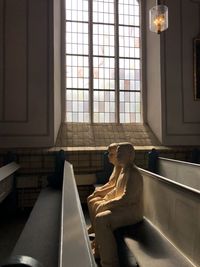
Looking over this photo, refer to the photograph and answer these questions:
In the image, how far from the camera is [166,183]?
2.36 meters

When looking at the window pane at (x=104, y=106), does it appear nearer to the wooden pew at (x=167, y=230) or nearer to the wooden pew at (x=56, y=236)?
the wooden pew at (x=56, y=236)

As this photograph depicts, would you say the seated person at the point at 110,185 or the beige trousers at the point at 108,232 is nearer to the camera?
the beige trousers at the point at 108,232

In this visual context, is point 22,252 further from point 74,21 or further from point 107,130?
point 74,21

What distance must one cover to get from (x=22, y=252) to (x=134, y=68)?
497cm

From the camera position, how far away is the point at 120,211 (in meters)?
2.48

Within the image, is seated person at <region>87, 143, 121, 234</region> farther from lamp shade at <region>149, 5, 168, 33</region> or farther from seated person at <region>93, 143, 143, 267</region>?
lamp shade at <region>149, 5, 168, 33</region>

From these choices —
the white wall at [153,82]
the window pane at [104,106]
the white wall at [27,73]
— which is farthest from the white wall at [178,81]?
the white wall at [27,73]

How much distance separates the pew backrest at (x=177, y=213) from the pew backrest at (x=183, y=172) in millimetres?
784

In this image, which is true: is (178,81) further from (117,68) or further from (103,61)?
(103,61)

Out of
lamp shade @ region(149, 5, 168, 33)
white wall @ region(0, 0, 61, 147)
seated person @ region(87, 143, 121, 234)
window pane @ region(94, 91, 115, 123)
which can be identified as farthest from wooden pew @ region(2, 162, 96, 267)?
window pane @ region(94, 91, 115, 123)

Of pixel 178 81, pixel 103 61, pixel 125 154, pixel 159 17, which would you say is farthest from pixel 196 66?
pixel 125 154

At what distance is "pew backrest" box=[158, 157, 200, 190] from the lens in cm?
331

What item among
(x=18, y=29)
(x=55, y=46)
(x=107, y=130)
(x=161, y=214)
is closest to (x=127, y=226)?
(x=161, y=214)

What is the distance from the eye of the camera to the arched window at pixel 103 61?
5699 mm
